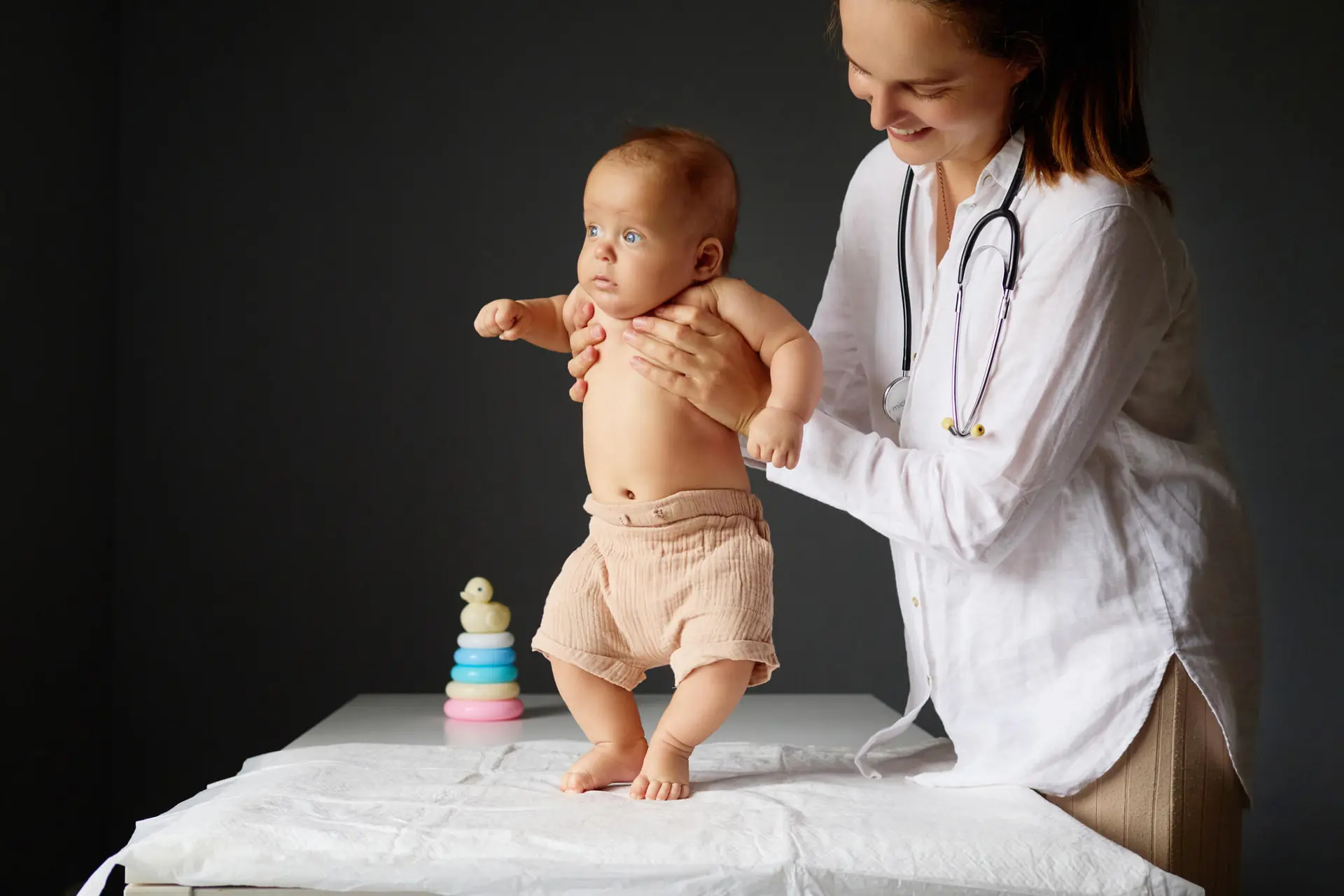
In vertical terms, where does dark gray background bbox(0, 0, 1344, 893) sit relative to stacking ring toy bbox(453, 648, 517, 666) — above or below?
above

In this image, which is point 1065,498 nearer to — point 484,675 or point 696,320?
point 696,320

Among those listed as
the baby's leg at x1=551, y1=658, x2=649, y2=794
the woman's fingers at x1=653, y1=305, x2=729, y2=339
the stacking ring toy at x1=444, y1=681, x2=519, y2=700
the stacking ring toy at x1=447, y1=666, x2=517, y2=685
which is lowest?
the stacking ring toy at x1=444, y1=681, x2=519, y2=700

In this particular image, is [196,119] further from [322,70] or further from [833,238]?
[833,238]

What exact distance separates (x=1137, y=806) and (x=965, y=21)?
72cm

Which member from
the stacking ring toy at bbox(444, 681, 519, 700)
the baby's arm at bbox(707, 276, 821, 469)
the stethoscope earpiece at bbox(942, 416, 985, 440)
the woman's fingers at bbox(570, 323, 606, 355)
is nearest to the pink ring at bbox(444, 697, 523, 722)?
the stacking ring toy at bbox(444, 681, 519, 700)

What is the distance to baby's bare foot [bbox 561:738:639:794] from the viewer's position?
1216 millimetres

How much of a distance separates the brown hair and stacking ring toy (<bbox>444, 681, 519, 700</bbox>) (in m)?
1.16

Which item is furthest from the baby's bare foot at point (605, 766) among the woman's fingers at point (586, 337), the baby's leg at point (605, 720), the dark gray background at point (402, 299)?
the dark gray background at point (402, 299)

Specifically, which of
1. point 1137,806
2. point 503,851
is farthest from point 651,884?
point 1137,806

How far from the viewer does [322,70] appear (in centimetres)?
263

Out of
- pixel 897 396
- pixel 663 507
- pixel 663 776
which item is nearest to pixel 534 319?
pixel 663 507

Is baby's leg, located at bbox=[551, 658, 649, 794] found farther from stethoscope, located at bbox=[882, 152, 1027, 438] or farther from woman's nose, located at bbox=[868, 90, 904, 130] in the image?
woman's nose, located at bbox=[868, 90, 904, 130]

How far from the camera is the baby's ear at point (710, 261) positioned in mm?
1286

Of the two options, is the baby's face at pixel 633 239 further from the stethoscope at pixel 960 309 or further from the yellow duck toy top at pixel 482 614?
the yellow duck toy top at pixel 482 614
